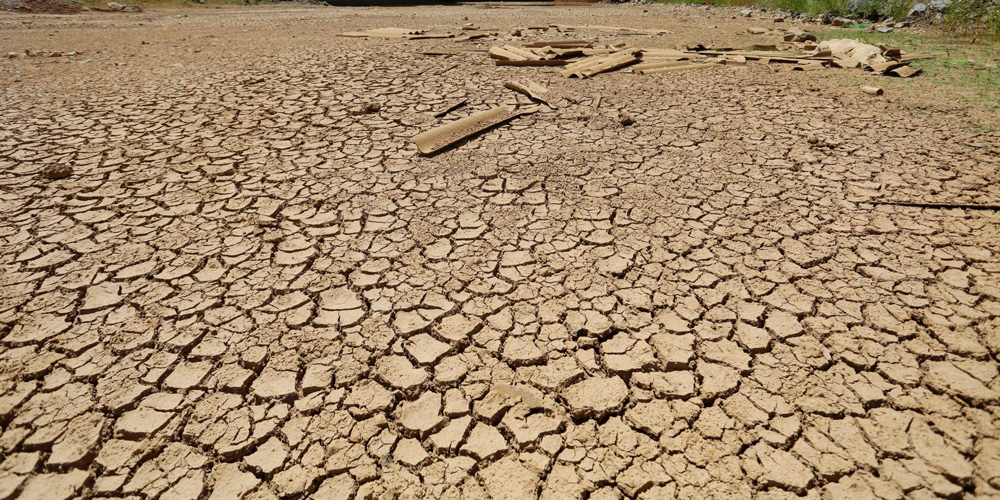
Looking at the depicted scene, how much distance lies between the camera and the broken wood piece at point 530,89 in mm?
4188

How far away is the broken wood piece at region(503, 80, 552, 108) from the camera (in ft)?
13.7

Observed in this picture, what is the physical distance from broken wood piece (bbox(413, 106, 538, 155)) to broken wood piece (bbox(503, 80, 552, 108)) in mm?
260

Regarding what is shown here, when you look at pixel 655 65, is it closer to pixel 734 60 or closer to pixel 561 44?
pixel 734 60

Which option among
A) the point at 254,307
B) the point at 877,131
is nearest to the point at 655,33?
the point at 877,131

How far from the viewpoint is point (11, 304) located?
1.89 meters

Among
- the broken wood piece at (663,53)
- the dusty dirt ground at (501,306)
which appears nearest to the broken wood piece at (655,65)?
the broken wood piece at (663,53)

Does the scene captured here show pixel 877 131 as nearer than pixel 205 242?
No

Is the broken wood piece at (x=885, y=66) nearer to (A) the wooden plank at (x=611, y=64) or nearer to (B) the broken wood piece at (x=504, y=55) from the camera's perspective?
(A) the wooden plank at (x=611, y=64)

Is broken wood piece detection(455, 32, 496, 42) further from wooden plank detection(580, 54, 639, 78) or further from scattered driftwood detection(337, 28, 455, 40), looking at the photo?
wooden plank detection(580, 54, 639, 78)

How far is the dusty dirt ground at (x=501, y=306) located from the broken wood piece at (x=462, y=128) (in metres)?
0.13

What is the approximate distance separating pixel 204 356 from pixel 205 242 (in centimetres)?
84

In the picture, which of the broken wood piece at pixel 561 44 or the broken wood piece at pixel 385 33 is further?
the broken wood piece at pixel 385 33

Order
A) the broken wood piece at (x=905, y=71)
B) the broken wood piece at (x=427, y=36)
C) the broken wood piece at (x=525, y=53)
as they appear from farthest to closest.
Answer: the broken wood piece at (x=427, y=36)
the broken wood piece at (x=525, y=53)
the broken wood piece at (x=905, y=71)

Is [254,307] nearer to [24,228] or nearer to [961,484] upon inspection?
[24,228]
